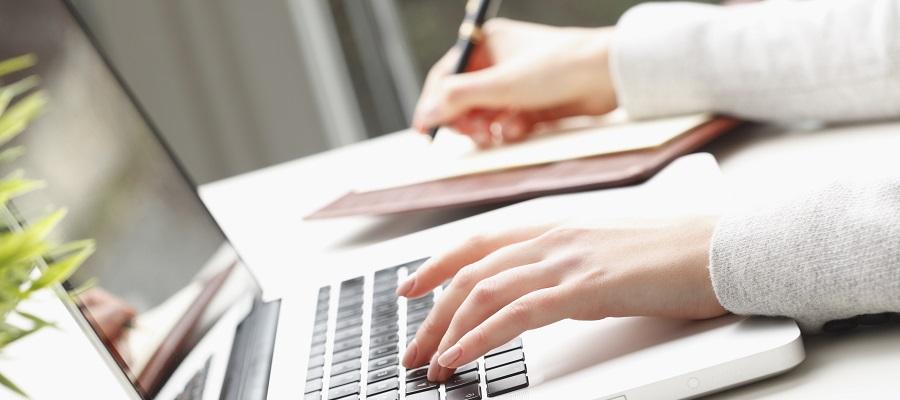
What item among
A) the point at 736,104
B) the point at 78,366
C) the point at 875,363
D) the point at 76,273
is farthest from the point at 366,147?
the point at 875,363

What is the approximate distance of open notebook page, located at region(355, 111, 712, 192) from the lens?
0.87m

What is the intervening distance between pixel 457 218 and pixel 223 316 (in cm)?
24

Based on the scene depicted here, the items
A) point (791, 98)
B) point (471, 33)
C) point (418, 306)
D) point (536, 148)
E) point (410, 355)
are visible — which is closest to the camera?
point (410, 355)

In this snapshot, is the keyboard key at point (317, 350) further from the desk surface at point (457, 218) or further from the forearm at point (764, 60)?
the forearm at point (764, 60)

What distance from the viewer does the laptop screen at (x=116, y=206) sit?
1.86 ft

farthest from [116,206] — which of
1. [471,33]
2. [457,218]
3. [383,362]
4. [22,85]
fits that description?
[471,33]

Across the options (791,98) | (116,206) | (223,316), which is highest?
(116,206)

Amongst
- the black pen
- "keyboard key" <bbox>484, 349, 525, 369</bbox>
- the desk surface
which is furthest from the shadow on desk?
the black pen

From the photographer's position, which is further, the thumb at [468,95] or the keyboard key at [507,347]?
the thumb at [468,95]

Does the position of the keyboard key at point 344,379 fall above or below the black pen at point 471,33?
below

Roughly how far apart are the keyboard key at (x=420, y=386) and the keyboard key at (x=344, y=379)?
0.05 metres

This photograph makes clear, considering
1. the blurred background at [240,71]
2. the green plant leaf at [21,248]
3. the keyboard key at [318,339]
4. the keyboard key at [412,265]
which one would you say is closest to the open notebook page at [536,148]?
the keyboard key at [412,265]

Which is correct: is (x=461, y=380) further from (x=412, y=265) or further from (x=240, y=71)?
(x=240, y=71)

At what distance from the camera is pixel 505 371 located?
1.77 feet
